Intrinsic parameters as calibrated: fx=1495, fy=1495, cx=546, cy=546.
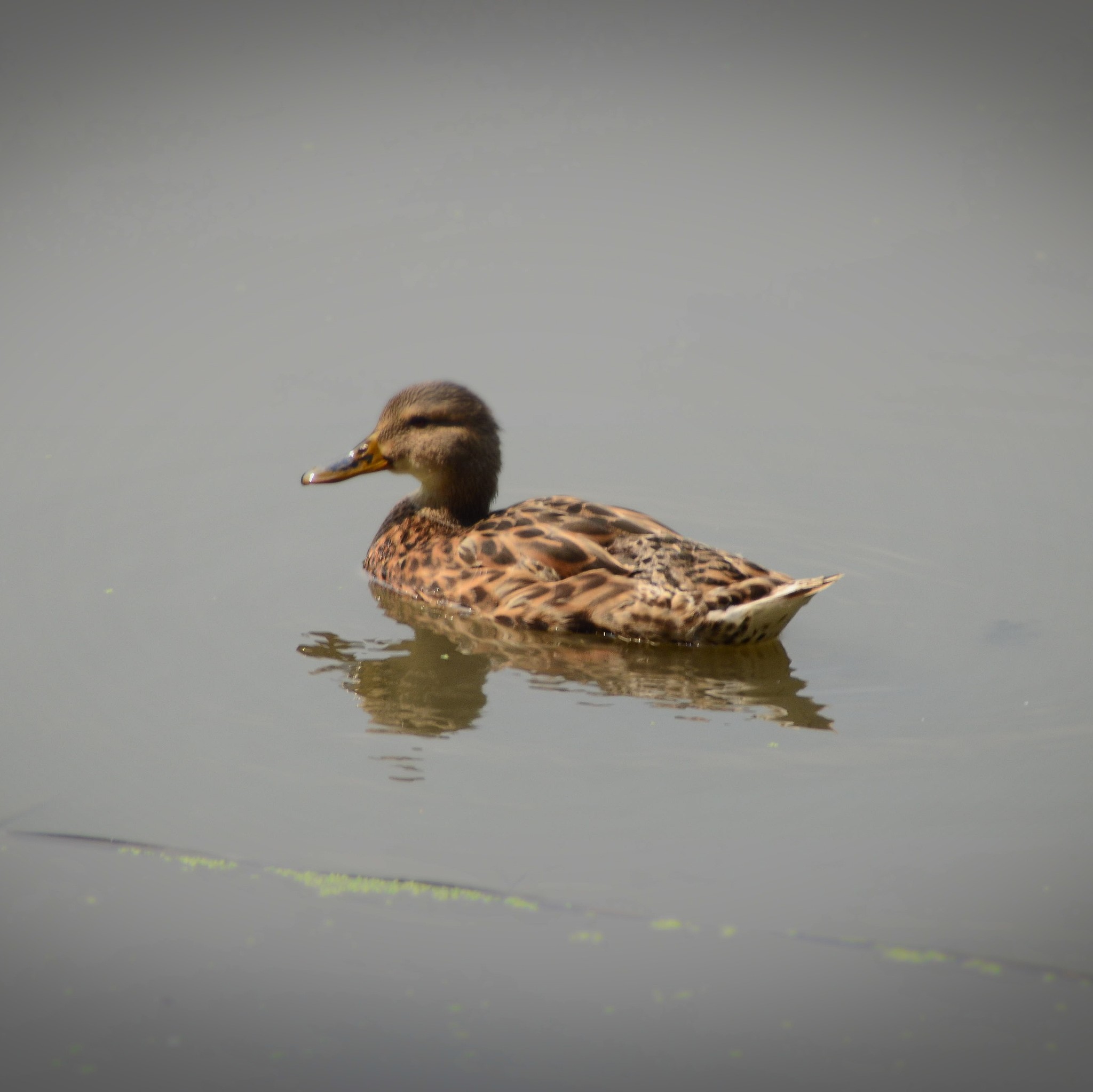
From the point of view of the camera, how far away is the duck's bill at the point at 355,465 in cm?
737

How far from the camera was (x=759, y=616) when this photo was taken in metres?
6.28

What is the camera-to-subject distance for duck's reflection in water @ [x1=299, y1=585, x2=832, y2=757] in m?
5.84

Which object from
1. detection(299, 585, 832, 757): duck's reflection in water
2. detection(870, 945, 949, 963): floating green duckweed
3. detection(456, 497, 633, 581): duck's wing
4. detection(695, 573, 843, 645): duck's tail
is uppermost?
detection(456, 497, 633, 581): duck's wing

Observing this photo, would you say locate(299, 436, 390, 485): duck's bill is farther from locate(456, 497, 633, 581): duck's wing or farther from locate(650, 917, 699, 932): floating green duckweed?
locate(650, 917, 699, 932): floating green duckweed

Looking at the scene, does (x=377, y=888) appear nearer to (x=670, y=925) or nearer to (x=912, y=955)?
(x=670, y=925)

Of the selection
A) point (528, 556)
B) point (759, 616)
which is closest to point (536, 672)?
point (528, 556)

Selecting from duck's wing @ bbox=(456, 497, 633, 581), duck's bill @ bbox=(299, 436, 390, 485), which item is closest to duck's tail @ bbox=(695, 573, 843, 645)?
duck's wing @ bbox=(456, 497, 633, 581)

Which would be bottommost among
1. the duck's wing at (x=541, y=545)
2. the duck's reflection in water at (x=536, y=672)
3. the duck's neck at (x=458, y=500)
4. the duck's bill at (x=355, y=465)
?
the duck's reflection in water at (x=536, y=672)

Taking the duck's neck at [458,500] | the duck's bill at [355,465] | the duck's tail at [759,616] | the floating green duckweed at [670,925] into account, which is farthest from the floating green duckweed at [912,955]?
the duck's bill at [355,465]

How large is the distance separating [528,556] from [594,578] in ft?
1.13

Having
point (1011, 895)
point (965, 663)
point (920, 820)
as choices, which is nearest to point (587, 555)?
point (965, 663)

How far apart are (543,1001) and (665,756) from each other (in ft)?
4.90

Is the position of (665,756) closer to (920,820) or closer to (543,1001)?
(920,820)

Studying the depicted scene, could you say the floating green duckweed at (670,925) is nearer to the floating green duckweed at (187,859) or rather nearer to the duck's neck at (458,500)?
the floating green duckweed at (187,859)
